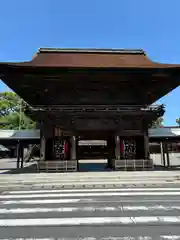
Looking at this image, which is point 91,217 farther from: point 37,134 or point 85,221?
point 37,134

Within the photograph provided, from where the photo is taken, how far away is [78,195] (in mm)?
8250

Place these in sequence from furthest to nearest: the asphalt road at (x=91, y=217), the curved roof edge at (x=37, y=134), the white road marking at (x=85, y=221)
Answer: the curved roof edge at (x=37, y=134)
the white road marking at (x=85, y=221)
the asphalt road at (x=91, y=217)

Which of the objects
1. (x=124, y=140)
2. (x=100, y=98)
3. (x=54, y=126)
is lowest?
(x=124, y=140)

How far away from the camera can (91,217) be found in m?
5.30

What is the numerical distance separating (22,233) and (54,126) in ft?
41.6

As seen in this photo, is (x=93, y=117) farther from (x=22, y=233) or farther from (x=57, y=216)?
(x=22, y=233)

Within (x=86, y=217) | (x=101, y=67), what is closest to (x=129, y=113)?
(x=101, y=67)

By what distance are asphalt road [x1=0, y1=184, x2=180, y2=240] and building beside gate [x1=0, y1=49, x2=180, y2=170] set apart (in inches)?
341

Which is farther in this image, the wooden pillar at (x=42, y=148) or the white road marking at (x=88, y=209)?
the wooden pillar at (x=42, y=148)

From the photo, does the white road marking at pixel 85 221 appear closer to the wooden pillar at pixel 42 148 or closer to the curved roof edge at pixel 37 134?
the wooden pillar at pixel 42 148

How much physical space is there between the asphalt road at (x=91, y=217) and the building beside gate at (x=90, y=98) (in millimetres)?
8654

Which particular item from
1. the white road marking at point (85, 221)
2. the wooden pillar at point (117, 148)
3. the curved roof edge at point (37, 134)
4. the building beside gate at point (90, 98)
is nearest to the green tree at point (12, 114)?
the curved roof edge at point (37, 134)

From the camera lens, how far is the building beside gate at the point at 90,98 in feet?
50.1

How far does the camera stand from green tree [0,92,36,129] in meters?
45.8
